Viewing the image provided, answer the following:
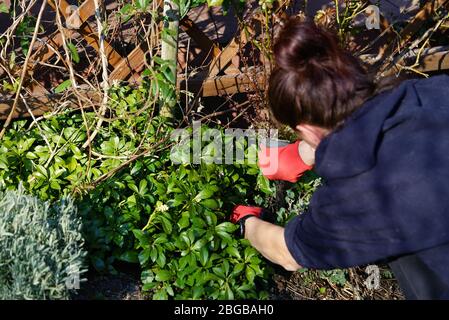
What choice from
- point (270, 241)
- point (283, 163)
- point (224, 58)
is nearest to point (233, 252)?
point (270, 241)

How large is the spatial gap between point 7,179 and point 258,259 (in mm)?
1321

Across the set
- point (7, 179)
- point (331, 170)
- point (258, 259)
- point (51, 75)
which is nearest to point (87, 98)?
point (7, 179)

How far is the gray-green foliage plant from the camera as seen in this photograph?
2430 millimetres

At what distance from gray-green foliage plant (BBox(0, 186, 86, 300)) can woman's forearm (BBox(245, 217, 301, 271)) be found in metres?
0.73

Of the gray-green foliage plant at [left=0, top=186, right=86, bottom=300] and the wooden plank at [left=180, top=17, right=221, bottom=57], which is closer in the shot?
the gray-green foliage plant at [left=0, top=186, right=86, bottom=300]

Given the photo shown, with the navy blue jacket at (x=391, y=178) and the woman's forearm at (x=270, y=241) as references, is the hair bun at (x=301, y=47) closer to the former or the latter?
the navy blue jacket at (x=391, y=178)

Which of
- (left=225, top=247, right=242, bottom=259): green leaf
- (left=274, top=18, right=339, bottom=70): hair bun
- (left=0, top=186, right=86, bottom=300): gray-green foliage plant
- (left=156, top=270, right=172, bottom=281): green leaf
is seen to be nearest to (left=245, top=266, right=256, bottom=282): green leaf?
(left=225, top=247, right=242, bottom=259): green leaf

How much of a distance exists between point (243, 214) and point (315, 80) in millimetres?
1123

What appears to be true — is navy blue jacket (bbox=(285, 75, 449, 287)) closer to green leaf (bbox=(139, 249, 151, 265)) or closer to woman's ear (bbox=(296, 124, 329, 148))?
woman's ear (bbox=(296, 124, 329, 148))

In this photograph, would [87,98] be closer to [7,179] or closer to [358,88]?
[7,179]

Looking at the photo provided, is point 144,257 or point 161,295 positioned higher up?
point 144,257

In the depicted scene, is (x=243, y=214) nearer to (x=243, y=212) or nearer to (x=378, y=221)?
(x=243, y=212)

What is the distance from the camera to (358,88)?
2195 mm

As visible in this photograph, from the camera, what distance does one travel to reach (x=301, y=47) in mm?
2178
